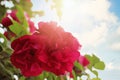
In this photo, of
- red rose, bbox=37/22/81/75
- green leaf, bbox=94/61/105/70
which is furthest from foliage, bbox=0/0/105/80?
red rose, bbox=37/22/81/75

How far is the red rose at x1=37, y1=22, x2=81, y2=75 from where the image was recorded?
1784 millimetres

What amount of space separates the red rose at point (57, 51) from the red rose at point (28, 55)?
0.03 meters

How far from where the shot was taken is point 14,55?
182 cm

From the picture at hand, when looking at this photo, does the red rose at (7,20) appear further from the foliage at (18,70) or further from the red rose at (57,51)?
the red rose at (57,51)

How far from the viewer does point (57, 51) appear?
1.78 meters

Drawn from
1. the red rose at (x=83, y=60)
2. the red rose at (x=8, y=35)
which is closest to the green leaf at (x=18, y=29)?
the red rose at (x=8, y=35)

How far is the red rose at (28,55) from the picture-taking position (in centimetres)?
178

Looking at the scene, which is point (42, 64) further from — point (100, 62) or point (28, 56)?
point (100, 62)

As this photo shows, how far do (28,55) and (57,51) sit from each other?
12cm

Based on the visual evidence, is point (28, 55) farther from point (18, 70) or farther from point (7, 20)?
point (7, 20)

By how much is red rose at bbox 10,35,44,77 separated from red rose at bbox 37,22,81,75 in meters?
0.03

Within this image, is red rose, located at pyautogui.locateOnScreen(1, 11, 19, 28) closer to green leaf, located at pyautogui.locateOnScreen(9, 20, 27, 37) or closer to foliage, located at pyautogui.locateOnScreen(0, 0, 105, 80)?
foliage, located at pyautogui.locateOnScreen(0, 0, 105, 80)

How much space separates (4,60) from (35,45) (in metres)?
0.34

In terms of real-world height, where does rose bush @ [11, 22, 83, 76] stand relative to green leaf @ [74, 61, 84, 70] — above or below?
below
